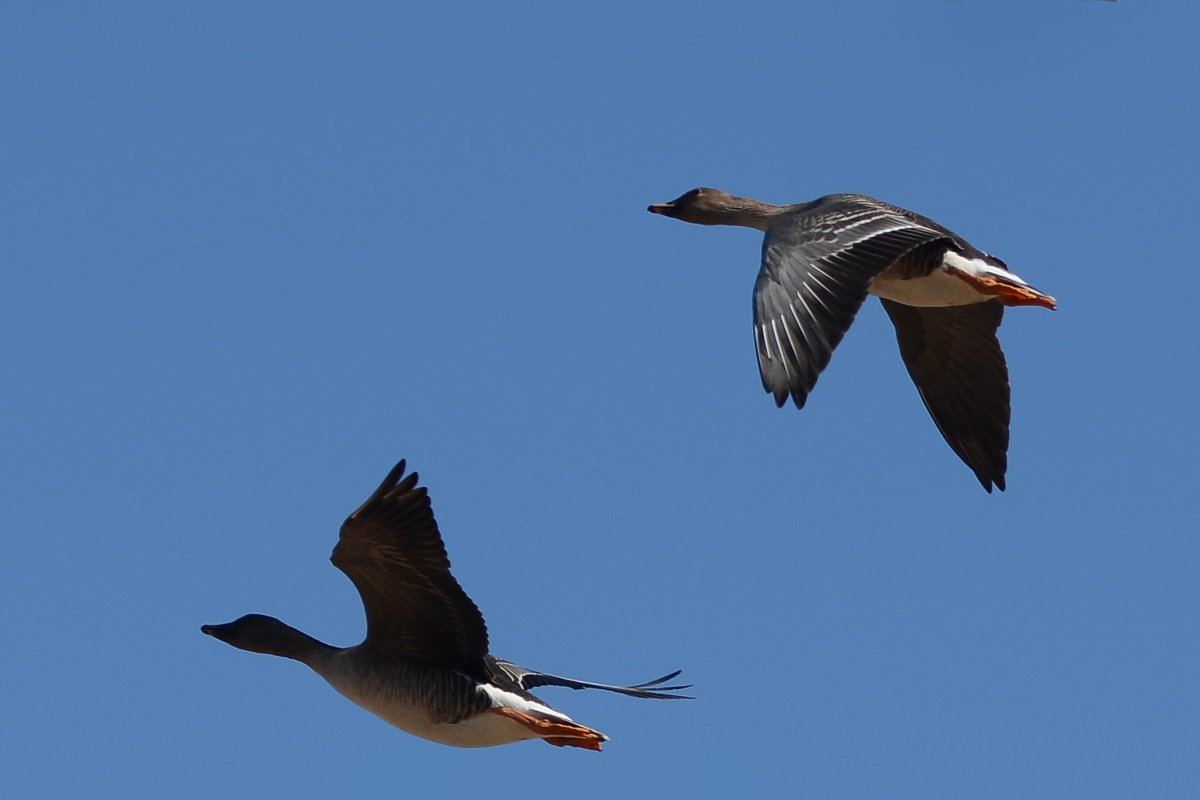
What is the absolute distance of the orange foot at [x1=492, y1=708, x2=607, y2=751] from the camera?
1432 cm

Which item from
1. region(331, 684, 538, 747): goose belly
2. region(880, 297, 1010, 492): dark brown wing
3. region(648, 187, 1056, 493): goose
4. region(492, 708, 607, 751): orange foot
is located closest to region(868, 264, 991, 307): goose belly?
region(648, 187, 1056, 493): goose

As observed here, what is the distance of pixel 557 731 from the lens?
1434 centimetres

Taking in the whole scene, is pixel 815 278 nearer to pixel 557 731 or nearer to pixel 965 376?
pixel 557 731

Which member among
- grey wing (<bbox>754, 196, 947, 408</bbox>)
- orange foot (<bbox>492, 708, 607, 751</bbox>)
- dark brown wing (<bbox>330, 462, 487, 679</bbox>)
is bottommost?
orange foot (<bbox>492, 708, 607, 751</bbox>)

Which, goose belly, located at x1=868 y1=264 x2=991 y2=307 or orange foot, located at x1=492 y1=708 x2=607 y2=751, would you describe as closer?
orange foot, located at x1=492 y1=708 x2=607 y2=751

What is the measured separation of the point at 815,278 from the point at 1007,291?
2.70 meters

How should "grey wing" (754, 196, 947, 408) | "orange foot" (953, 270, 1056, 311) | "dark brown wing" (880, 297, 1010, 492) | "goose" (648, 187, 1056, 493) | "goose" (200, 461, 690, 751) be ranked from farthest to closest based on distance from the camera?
"dark brown wing" (880, 297, 1010, 492) → "orange foot" (953, 270, 1056, 311) → "goose" (200, 461, 690, 751) → "goose" (648, 187, 1056, 493) → "grey wing" (754, 196, 947, 408)

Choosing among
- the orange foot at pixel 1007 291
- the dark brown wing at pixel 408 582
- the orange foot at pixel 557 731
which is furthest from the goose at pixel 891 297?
the orange foot at pixel 557 731

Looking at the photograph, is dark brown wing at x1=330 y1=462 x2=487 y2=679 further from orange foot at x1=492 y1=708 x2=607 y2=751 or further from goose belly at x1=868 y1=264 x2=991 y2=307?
goose belly at x1=868 y1=264 x2=991 y2=307

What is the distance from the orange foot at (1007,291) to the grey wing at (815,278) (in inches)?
18.3

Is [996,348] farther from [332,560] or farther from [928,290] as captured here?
[332,560]

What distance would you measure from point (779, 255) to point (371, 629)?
12.9 ft

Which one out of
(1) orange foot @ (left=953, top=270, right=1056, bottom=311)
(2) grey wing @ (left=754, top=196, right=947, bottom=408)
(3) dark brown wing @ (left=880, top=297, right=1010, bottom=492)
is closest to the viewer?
(2) grey wing @ (left=754, top=196, right=947, bottom=408)

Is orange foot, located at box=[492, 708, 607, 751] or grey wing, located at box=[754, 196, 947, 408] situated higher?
grey wing, located at box=[754, 196, 947, 408]
